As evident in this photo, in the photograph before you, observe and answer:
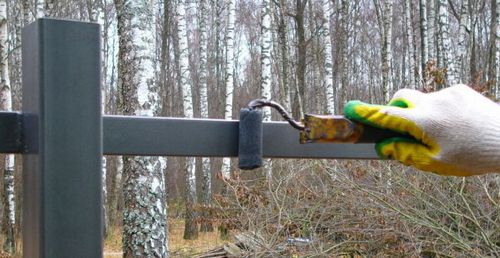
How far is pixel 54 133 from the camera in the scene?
96 centimetres

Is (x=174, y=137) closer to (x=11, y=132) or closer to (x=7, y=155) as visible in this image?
Answer: (x=11, y=132)

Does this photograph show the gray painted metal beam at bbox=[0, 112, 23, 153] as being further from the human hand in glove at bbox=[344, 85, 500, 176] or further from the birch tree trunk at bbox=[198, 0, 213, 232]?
the birch tree trunk at bbox=[198, 0, 213, 232]

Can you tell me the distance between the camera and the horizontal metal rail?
1.02 m

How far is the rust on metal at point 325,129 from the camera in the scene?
3.56ft

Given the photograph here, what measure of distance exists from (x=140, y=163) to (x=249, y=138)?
16.6 ft

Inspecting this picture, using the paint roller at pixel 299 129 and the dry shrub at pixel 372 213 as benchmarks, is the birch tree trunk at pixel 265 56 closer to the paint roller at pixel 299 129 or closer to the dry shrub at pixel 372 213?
the dry shrub at pixel 372 213

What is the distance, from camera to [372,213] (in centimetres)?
621

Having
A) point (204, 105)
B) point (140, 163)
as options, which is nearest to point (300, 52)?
point (204, 105)

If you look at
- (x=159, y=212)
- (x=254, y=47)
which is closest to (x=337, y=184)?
(x=159, y=212)

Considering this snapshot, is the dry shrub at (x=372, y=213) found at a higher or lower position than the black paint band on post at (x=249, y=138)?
lower

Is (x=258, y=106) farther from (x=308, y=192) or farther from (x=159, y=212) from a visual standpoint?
(x=308, y=192)

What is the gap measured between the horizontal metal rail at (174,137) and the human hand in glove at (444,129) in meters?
0.13

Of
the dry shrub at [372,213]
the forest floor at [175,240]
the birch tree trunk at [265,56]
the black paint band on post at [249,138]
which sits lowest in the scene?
the forest floor at [175,240]

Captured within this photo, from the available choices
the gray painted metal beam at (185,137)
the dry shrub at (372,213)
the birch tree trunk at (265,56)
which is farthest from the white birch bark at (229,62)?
the gray painted metal beam at (185,137)
